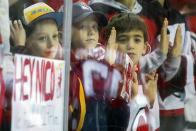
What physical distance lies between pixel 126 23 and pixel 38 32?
0.96m

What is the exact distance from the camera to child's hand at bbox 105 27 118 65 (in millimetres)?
2883

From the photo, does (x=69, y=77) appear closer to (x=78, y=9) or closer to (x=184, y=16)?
(x=78, y=9)

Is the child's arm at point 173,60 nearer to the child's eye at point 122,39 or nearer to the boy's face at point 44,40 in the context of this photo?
the child's eye at point 122,39

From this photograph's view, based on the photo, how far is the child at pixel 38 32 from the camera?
225 cm

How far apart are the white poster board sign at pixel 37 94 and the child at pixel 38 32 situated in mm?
59

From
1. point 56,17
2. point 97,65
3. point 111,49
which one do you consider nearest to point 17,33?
point 56,17

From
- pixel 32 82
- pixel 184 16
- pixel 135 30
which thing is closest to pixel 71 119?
pixel 32 82

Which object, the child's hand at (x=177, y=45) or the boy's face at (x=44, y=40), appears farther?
the child's hand at (x=177, y=45)

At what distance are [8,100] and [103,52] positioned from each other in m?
0.97

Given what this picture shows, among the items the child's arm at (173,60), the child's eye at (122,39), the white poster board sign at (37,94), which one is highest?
the child's eye at (122,39)

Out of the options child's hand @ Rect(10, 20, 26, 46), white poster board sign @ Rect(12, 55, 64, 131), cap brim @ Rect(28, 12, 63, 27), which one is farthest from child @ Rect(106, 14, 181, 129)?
child's hand @ Rect(10, 20, 26, 46)

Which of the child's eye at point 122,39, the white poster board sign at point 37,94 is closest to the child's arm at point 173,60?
the child's eye at point 122,39

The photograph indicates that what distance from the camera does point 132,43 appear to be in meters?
3.09

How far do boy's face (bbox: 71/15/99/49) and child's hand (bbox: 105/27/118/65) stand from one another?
0.46 feet
